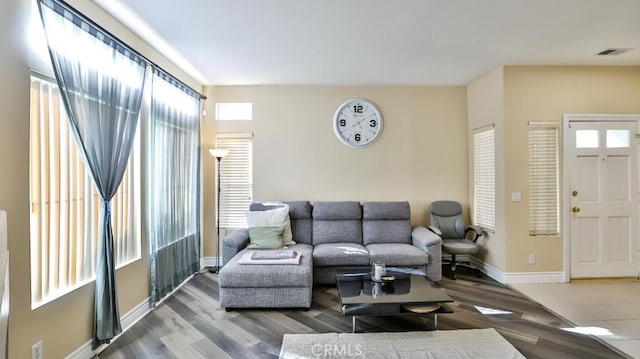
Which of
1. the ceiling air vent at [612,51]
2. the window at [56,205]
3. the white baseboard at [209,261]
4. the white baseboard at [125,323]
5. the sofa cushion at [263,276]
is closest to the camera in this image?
the window at [56,205]

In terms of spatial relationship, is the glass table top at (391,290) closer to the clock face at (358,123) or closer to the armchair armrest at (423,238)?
the armchair armrest at (423,238)

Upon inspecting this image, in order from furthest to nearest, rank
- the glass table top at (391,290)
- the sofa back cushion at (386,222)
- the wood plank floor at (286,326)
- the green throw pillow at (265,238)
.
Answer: the sofa back cushion at (386,222) → the green throw pillow at (265,238) → the glass table top at (391,290) → the wood plank floor at (286,326)

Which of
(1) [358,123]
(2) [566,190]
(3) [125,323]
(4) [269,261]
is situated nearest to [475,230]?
(2) [566,190]

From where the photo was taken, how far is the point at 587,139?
3.90 meters

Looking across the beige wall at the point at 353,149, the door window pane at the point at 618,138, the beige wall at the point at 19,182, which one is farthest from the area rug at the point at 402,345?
the door window pane at the point at 618,138

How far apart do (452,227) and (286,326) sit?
2.81 meters

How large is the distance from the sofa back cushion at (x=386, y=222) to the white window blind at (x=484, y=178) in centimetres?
102

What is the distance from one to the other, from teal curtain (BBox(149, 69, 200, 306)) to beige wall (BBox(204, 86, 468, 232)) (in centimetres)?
48

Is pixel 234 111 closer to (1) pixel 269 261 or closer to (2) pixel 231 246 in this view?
(2) pixel 231 246

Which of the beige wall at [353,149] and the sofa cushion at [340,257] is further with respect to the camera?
the beige wall at [353,149]

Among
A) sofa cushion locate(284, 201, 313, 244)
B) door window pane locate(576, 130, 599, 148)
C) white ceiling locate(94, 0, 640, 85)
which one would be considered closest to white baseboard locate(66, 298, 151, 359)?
sofa cushion locate(284, 201, 313, 244)

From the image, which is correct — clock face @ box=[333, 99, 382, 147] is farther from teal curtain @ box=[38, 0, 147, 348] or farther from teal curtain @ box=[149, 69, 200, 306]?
teal curtain @ box=[38, 0, 147, 348]

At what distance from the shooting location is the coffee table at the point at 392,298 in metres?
2.48

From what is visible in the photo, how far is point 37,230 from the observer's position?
1984mm
